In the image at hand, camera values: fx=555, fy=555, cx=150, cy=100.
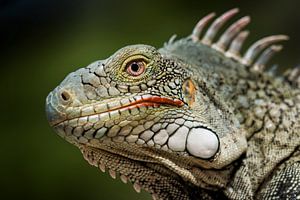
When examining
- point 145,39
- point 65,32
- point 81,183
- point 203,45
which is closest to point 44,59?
point 65,32

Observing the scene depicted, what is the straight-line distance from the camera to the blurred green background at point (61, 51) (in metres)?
8.77

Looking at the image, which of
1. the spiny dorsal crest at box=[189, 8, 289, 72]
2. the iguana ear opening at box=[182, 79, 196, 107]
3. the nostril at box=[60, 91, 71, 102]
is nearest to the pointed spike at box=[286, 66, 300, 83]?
the spiny dorsal crest at box=[189, 8, 289, 72]

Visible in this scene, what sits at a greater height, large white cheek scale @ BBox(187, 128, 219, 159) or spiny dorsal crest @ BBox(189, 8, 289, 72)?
spiny dorsal crest @ BBox(189, 8, 289, 72)

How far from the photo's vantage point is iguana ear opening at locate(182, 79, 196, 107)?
11.2 ft

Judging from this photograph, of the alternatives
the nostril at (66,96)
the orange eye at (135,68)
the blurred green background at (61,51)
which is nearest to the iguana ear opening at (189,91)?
the orange eye at (135,68)

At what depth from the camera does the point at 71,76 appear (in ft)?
10.6

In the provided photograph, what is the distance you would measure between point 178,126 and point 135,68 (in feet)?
1.41

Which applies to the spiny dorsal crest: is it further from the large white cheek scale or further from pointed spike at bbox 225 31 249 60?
the large white cheek scale

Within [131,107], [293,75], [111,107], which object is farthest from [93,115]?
[293,75]

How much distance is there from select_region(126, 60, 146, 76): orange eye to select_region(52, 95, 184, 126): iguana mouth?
0.51 ft

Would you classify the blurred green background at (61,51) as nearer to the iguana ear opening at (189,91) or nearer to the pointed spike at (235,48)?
the pointed spike at (235,48)

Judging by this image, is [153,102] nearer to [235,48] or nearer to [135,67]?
[135,67]

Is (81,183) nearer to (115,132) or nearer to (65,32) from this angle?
(65,32)

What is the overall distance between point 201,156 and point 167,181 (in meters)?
0.28
